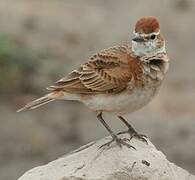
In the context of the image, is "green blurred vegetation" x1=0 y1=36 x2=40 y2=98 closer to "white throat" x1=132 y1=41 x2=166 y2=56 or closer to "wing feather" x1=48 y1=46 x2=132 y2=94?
"wing feather" x1=48 y1=46 x2=132 y2=94

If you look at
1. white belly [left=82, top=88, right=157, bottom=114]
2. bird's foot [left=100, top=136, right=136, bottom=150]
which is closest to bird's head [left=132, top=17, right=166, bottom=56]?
white belly [left=82, top=88, right=157, bottom=114]

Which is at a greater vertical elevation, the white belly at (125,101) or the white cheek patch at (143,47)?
the white cheek patch at (143,47)

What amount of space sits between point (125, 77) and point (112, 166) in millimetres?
1144

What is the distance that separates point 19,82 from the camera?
1700cm

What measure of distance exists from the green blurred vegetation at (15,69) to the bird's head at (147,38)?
20.2 feet

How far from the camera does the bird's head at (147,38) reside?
10625 mm

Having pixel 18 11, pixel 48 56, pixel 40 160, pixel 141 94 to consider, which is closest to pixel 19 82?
pixel 48 56

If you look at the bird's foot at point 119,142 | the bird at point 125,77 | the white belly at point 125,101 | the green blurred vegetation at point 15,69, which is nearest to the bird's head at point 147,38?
the bird at point 125,77

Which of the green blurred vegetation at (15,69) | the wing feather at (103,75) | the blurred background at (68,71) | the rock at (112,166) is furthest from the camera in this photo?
the green blurred vegetation at (15,69)

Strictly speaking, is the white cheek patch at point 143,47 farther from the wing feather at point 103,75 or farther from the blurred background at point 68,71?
the blurred background at point 68,71

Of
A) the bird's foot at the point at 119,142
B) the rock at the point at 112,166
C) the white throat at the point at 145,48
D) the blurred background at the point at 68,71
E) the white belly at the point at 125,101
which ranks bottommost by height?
the rock at the point at 112,166

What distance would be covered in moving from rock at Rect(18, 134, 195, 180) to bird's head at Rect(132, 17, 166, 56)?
3.21 feet

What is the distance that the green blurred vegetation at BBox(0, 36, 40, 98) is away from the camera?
16750 millimetres

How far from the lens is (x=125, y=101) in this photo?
1059cm
